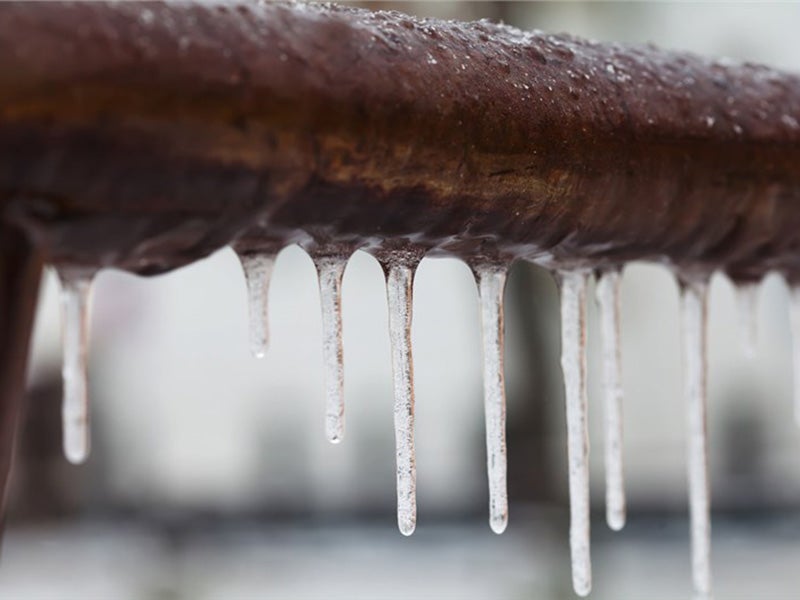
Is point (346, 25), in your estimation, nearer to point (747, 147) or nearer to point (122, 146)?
point (122, 146)

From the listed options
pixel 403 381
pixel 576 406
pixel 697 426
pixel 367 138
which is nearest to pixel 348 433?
pixel 697 426

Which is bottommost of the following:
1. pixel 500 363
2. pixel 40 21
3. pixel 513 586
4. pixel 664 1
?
pixel 513 586

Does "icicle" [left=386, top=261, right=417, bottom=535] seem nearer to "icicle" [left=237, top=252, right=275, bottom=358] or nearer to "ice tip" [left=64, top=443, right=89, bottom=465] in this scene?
"icicle" [left=237, top=252, right=275, bottom=358]

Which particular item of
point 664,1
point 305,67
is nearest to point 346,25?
point 305,67

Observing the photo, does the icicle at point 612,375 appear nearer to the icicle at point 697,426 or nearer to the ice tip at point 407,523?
the icicle at point 697,426

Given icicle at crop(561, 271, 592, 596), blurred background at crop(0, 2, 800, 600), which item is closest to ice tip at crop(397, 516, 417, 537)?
icicle at crop(561, 271, 592, 596)

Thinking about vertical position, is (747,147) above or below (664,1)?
below

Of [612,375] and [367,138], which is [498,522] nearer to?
[612,375]
